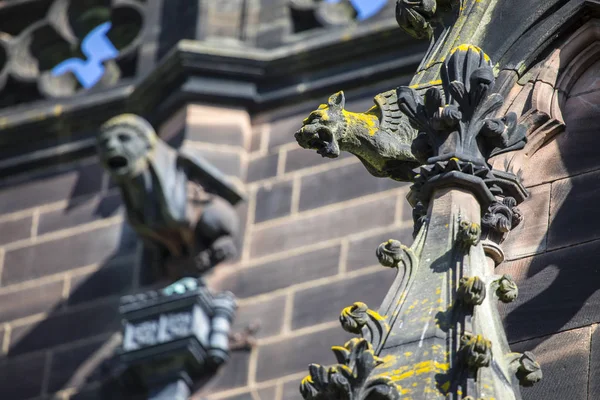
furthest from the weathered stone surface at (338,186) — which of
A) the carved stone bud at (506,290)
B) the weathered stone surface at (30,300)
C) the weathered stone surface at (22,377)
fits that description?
the carved stone bud at (506,290)

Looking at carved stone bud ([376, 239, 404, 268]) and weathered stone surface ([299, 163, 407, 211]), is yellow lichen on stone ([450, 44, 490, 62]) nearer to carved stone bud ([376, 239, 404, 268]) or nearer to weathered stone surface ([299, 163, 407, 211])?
carved stone bud ([376, 239, 404, 268])

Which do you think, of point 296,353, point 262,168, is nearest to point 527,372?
point 296,353

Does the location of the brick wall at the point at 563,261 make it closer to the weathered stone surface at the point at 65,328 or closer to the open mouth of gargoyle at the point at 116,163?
the open mouth of gargoyle at the point at 116,163

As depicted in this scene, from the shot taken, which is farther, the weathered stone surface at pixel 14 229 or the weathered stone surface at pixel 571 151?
the weathered stone surface at pixel 14 229

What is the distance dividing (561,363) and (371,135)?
0.89 meters

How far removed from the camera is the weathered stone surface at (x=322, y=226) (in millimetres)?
12320

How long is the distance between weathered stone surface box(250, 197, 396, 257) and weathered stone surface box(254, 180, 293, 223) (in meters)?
0.08

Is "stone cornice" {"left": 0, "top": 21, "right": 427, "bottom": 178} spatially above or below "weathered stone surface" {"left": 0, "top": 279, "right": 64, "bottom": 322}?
above

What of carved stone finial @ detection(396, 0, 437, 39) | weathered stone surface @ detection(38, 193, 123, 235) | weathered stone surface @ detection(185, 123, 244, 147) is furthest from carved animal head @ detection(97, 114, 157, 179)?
carved stone finial @ detection(396, 0, 437, 39)

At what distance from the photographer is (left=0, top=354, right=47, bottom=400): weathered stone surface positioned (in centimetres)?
1287

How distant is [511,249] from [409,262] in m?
0.84

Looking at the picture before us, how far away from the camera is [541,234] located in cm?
789

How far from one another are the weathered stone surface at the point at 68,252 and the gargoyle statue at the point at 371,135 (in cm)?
543

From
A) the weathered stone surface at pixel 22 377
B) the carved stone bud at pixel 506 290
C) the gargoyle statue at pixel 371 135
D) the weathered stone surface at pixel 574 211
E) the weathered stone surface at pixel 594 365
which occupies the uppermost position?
the carved stone bud at pixel 506 290
